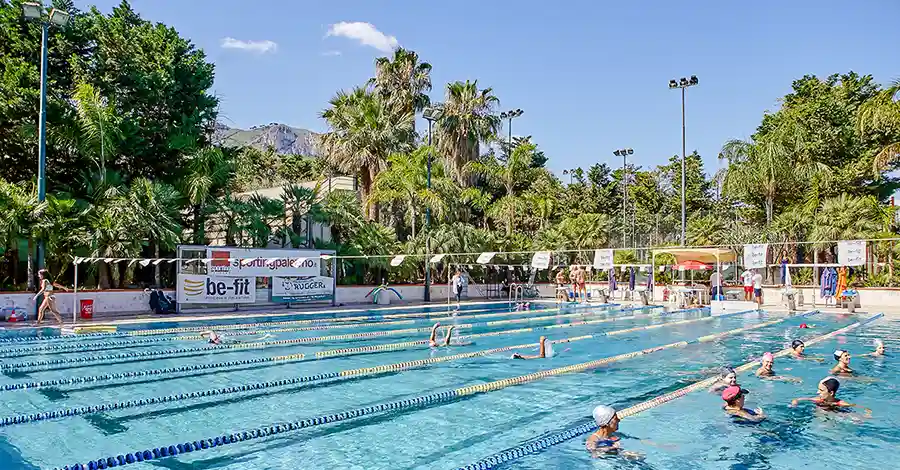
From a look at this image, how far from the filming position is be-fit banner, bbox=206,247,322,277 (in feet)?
74.8

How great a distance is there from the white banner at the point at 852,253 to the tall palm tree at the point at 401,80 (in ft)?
79.0

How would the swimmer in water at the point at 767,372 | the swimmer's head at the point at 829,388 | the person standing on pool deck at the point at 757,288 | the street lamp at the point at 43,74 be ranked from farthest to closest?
the person standing on pool deck at the point at 757,288
the street lamp at the point at 43,74
the swimmer in water at the point at 767,372
the swimmer's head at the point at 829,388

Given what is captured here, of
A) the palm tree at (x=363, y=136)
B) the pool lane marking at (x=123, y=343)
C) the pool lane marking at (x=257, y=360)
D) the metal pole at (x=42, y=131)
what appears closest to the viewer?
the pool lane marking at (x=257, y=360)

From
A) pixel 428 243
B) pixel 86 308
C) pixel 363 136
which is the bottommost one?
pixel 86 308

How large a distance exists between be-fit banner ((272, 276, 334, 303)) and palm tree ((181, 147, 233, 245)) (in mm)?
3789

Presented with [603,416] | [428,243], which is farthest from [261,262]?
[603,416]

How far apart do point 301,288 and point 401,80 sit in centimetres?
1771

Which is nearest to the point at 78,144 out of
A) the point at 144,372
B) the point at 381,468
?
the point at 144,372

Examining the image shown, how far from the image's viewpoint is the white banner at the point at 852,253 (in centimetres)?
2006

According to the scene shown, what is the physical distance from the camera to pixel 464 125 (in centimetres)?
4044

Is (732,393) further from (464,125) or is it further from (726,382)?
(464,125)

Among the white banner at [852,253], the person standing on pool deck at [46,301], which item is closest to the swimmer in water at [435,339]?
the person standing on pool deck at [46,301]

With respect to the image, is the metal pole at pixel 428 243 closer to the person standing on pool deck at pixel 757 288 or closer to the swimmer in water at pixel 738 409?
the person standing on pool deck at pixel 757 288

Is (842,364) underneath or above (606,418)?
underneath
